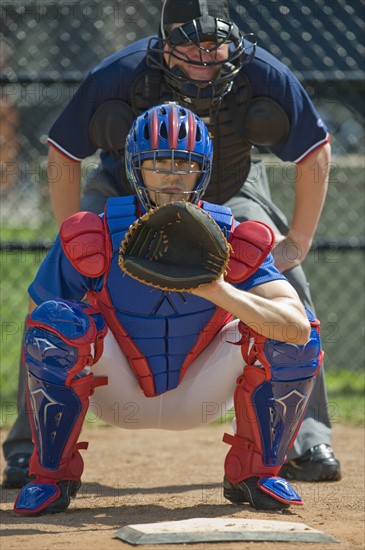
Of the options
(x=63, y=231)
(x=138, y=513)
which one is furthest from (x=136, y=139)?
(x=138, y=513)

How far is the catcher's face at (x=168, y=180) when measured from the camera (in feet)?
9.32

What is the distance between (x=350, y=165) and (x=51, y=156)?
3.53 metres

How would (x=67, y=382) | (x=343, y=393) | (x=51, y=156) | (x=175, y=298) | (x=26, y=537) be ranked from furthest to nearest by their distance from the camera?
(x=343, y=393) → (x=51, y=156) → (x=175, y=298) → (x=67, y=382) → (x=26, y=537)

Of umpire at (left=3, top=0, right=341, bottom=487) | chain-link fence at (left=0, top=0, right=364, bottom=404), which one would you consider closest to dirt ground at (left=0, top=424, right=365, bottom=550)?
umpire at (left=3, top=0, right=341, bottom=487)

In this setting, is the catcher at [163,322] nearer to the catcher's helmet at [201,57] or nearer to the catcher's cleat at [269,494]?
the catcher's cleat at [269,494]

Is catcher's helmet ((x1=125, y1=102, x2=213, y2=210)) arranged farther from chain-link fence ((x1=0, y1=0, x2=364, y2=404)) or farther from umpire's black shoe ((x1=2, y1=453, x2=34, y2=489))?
chain-link fence ((x1=0, y1=0, x2=364, y2=404))

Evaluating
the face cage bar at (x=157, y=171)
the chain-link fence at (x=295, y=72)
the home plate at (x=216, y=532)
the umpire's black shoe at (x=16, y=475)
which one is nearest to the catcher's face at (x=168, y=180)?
the face cage bar at (x=157, y=171)

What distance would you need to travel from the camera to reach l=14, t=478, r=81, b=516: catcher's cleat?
9.39 feet

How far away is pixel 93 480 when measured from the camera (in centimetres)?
379

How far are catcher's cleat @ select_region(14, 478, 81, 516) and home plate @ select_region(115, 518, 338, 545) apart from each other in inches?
15.4

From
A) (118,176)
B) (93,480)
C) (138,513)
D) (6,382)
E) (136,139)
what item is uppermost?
(136,139)

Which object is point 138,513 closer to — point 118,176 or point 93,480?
point 93,480

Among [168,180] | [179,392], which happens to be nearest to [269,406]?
[179,392]

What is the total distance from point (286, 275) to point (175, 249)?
111 centimetres
